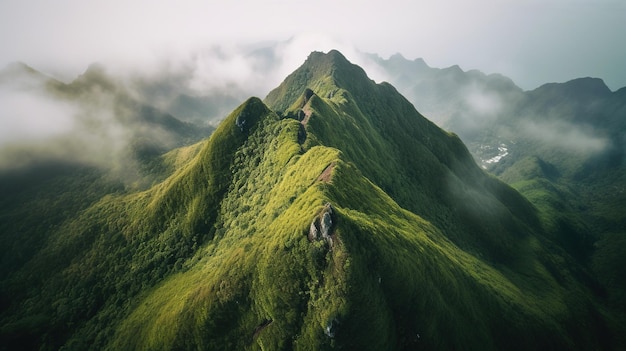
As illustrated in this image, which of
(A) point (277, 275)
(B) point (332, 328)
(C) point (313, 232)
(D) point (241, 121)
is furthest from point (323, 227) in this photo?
(D) point (241, 121)

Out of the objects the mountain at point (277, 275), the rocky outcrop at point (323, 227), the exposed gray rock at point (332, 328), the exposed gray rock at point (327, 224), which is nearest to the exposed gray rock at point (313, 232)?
the rocky outcrop at point (323, 227)

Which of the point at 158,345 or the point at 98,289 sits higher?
the point at 98,289

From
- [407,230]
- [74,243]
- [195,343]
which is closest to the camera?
[195,343]

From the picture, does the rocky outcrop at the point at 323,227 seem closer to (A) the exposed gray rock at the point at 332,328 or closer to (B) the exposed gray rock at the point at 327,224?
(B) the exposed gray rock at the point at 327,224

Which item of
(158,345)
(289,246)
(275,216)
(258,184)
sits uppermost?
(258,184)

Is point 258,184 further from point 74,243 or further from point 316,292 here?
point 74,243

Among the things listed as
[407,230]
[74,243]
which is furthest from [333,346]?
[74,243]

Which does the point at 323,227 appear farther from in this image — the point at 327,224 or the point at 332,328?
the point at 332,328
